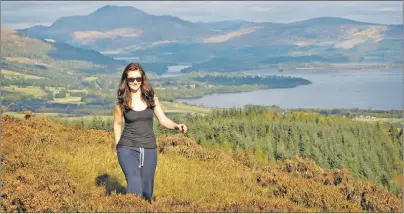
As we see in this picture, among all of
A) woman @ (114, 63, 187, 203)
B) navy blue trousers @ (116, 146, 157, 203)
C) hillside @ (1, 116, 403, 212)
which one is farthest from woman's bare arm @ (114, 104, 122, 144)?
hillside @ (1, 116, 403, 212)

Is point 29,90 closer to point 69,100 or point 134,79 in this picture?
point 69,100

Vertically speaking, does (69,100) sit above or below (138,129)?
below

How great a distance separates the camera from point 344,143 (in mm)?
75812

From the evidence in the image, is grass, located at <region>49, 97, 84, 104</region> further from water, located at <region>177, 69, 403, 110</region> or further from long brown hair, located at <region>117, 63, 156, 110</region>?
long brown hair, located at <region>117, 63, 156, 110</region>

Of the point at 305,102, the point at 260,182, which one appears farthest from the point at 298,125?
the point at 305,102

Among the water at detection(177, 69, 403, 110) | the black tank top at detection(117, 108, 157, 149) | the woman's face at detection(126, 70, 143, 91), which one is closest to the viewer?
the black tank top at detection(117, 108, 157, 149)

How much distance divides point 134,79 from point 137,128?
57cm

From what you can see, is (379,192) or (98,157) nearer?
(379,192)

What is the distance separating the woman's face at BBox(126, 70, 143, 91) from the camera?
276 inches

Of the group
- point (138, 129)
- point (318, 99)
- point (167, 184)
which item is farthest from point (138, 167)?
point (318, 99)

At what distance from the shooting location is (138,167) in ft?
23.2

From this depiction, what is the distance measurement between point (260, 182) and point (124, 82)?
3.97 m

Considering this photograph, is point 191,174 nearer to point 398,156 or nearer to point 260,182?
point 260,182

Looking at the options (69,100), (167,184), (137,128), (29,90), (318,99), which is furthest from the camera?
(318,99)
